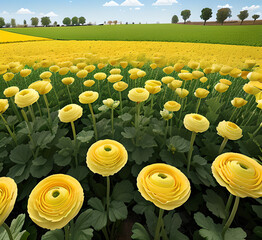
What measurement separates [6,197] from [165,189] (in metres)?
0.47

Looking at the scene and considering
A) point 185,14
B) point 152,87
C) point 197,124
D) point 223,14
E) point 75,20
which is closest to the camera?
point 197,124

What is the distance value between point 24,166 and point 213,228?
1078mm

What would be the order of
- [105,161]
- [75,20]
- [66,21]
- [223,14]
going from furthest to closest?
[66,21], [75,20], [223,14], [105,161]

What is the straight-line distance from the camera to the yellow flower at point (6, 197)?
47 cm

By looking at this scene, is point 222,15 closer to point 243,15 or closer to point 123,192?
point 243,15

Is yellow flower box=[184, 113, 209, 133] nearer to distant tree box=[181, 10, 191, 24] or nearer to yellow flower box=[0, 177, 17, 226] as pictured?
yellow flower box=[0, 177, 17, 226]

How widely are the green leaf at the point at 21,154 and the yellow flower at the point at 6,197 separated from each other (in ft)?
1.90

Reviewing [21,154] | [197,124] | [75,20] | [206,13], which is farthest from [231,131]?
[75,20]

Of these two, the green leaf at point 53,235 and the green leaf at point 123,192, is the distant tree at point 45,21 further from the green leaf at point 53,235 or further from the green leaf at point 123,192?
the green leaf at point 53,235

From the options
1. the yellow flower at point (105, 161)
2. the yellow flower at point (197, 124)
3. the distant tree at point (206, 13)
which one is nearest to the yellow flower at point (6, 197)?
the yellow flower at point (105, 161)

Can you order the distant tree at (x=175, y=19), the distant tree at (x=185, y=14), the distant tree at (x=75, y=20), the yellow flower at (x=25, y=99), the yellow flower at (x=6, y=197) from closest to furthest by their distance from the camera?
the yellow flower at (x=6, y=197), the yellow flower at (x=25, y=99), the distant tree at (x=75, y=20), the distant tree at (x=185, y=14), the distant tree at (x=175, y=19)

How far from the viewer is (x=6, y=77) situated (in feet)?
4.92

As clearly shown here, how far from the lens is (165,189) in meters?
0.54

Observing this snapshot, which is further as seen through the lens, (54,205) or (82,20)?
(82,20)
